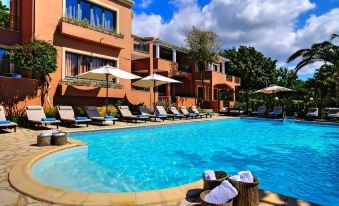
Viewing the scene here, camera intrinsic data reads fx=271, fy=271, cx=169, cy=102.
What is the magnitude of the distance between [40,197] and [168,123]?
41.5 feet

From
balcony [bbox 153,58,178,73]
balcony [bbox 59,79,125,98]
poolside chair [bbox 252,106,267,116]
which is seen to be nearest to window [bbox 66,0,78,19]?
balcony [bbox 59,79,125,98]

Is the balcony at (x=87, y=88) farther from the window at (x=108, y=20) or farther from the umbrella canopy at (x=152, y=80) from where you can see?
the window at (x=108, y=20)

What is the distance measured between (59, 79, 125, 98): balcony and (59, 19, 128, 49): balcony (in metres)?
2.66


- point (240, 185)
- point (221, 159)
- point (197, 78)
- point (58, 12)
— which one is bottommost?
point (221, 159)

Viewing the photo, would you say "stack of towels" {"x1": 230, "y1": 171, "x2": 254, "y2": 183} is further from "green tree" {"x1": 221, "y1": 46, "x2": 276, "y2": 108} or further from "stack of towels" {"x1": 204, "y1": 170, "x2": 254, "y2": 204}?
"green tree" {"x1": 221, "y1": 46, "x2": 276, "y2": 108}

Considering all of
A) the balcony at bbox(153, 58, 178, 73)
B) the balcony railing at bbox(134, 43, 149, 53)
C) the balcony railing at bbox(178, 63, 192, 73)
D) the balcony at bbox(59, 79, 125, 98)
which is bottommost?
the balcony at bbox(59, 79, 125, 98)

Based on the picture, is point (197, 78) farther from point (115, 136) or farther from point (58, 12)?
point (115, 136)

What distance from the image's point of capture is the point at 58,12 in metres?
16.2

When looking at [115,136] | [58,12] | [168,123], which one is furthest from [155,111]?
[58,12]

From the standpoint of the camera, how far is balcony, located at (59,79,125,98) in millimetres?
15923

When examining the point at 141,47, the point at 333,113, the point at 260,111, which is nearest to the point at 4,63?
the point at 141,47

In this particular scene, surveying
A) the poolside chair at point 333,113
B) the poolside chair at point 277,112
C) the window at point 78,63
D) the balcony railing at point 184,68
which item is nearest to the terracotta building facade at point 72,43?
the window at point 78,63

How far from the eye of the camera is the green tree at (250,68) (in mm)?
44031

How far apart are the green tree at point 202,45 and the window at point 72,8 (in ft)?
50.4
